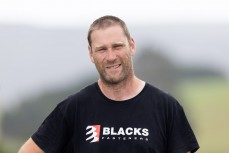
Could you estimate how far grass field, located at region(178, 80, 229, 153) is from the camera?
31094 millimetres

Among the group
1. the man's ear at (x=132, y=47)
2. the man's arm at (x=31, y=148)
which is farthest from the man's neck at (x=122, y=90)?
the man's arm at (x=31, y=148)

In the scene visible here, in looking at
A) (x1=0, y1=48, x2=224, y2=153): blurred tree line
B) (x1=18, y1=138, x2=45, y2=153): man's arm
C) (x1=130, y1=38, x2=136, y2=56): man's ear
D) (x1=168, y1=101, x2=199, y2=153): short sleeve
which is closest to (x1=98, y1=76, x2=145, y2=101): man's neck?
(x1=130, y1=38, x2=136, y2=56): man's ear

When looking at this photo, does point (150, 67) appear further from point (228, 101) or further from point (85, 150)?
point (85, 150)

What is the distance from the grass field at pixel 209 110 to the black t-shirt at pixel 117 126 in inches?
1043

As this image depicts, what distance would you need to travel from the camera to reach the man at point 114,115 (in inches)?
155

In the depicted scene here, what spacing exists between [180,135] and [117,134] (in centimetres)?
42

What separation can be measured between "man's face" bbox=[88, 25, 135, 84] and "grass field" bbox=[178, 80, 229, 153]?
87.4 feet

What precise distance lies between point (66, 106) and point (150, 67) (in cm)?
3362

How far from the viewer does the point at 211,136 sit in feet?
107

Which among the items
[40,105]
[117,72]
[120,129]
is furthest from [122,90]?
[40,105]

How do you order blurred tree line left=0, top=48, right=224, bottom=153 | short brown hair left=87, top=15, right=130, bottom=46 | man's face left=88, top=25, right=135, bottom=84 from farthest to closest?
blurred tree line left=0, top=48, right=224, bottom=153 < short brown hair left=87, top=15, right=130, bottom=46 < man's face left=88, top=25, right=135, bottom=84

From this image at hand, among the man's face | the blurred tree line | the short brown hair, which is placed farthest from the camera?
the blurred tree line

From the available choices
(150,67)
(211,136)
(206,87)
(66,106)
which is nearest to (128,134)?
(66,106)

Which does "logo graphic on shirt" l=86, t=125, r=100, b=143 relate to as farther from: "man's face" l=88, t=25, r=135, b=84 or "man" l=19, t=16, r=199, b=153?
"man's face" l=88, t=25, r=135, b=84
